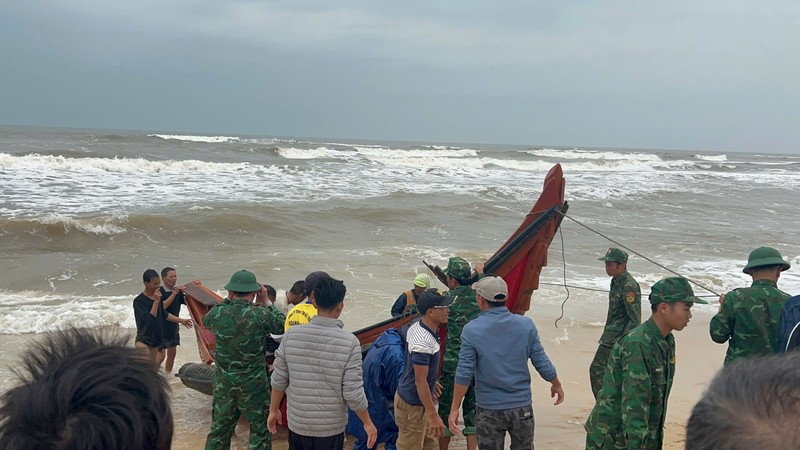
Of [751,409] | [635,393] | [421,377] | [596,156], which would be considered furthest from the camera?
[596,156]

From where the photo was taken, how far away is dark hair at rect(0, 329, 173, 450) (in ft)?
3.91

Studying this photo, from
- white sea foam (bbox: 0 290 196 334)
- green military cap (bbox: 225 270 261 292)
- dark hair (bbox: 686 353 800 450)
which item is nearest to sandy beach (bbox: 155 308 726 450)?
green military cap (bbox: 225 270 261 292)

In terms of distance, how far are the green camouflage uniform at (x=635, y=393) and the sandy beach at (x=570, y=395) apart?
0.93m

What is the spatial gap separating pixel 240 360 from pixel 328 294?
1.03 metres

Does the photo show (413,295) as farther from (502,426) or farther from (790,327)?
(790,327)

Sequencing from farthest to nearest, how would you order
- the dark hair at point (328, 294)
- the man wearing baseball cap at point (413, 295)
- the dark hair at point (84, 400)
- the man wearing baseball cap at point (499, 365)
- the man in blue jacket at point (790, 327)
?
the man wearing baseball cap at point (413, 295) → the man wearing baseball cap at point (499, 365) → the dark hair at point (328, 294) → the man in blue jacket at point (790, 327) → the dark hair at point (84, 400)

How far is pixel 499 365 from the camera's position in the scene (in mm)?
3793

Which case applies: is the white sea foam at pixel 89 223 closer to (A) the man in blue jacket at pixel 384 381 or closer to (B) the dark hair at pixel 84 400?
(A) the man in blue jacket at pixel 384 381

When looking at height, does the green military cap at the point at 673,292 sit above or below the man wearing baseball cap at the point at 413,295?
above

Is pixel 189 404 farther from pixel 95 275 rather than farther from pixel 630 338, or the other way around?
pixel 95 275

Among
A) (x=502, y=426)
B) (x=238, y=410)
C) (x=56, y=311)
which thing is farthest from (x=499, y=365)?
(x=56, y=311)

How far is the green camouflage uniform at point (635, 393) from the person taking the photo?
2887 mm

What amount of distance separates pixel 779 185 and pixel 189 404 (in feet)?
136

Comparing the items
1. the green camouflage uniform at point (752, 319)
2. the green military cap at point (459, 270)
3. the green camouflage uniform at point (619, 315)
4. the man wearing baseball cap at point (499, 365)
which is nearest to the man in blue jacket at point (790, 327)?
the green camouflage uniform at point (752, 319)
